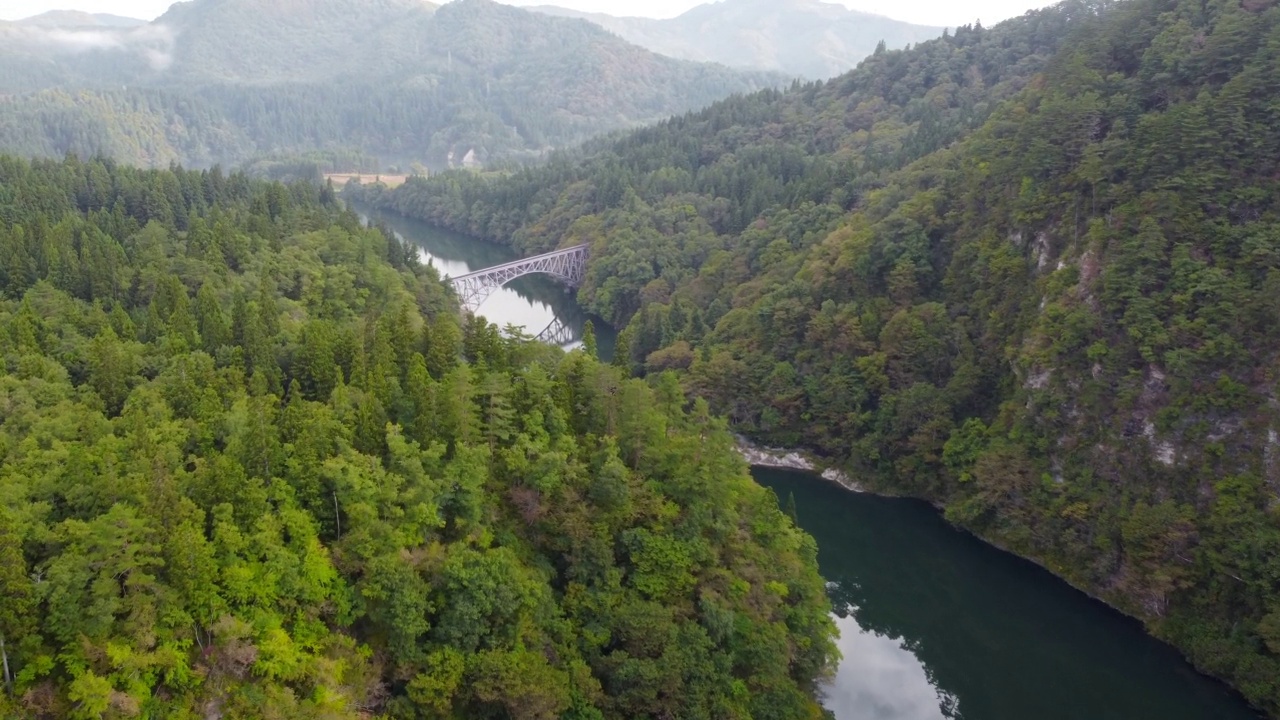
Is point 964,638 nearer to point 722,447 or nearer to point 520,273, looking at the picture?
point 722,447

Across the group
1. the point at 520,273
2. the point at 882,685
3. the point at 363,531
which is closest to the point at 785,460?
the point at 882,685

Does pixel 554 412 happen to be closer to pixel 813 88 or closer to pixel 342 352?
pixel 342 352

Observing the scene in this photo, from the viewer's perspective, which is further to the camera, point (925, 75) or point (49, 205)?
point (925, 75)

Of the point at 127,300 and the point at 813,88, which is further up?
the point at 813,88

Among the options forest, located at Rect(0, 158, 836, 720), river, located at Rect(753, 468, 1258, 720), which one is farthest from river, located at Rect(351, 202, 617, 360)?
forest, located at Rect(0, 158, 836, 720)

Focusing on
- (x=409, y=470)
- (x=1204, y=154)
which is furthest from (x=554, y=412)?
(x=1204, y=154)

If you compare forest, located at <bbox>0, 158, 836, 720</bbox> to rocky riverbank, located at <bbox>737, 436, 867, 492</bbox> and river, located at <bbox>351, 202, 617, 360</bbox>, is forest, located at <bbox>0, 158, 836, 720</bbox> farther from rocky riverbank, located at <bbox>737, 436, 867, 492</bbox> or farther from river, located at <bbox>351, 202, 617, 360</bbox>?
river, located at <bbox>351, 202, 617, 360</bbox>

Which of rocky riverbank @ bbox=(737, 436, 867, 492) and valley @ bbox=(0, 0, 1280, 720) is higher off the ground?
valley @ bbox=(0, 0, 1280, 720)
